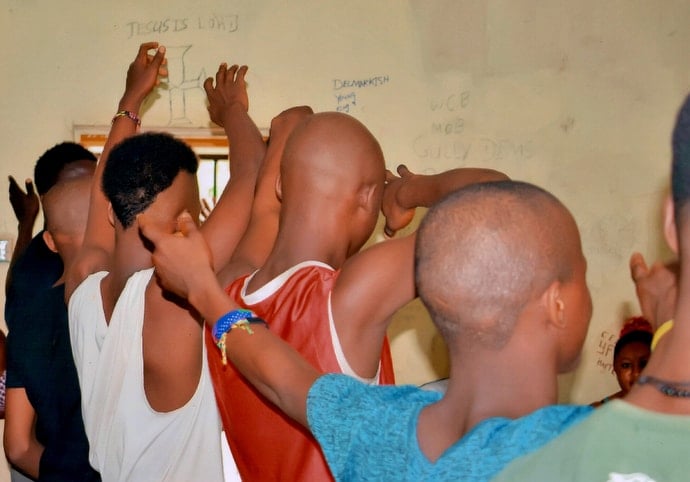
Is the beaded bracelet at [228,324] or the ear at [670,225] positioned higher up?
the ear at [670,225]

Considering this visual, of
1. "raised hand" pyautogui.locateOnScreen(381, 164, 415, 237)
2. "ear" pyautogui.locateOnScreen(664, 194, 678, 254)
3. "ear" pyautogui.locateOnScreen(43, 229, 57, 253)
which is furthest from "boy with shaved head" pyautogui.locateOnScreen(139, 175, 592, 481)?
"ear" pyautogui.locateOnScreen(43, 229, 57, 253)

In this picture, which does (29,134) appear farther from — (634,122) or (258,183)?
(634,122)

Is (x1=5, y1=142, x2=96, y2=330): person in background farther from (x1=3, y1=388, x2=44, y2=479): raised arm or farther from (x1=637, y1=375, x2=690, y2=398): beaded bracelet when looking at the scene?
(x1=637, y1=375, x2=690, y2=398): beaded bracelet

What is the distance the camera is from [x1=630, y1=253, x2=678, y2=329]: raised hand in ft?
3.95

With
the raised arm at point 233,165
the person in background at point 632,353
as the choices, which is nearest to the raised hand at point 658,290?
the raised arm at point 233,165

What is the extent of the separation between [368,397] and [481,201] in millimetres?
300

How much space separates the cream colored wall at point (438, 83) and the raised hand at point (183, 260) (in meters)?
2.51

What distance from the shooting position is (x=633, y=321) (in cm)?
358

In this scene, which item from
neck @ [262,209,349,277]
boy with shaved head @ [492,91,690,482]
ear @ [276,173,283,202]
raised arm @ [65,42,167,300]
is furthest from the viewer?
raised arm @ [65,42,167,300]

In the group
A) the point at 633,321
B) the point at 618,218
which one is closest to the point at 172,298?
the point at 633,321

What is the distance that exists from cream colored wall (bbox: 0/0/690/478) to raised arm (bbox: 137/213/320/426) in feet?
8.13

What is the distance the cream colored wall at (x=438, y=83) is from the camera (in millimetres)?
3988

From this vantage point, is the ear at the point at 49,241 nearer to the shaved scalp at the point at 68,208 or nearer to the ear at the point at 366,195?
the shaved scalp at the point at 68,208

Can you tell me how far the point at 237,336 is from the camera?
146cm
